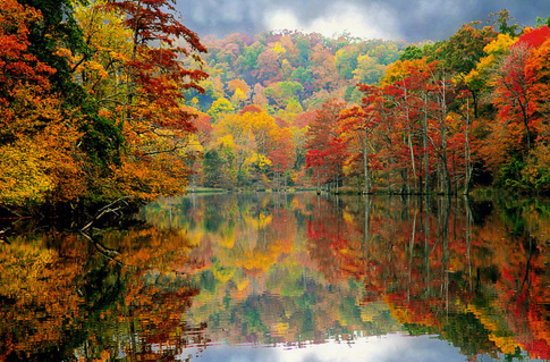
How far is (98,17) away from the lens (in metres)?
18.5

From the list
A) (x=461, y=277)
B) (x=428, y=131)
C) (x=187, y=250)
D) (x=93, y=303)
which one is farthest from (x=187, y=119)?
(x=428, y=131)

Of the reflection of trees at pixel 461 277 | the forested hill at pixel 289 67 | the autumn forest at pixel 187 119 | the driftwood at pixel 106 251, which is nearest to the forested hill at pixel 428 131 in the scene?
the autumn forest at pixel 187 119

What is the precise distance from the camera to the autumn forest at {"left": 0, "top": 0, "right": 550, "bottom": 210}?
37.4 ft

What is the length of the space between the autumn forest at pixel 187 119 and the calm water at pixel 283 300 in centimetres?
393

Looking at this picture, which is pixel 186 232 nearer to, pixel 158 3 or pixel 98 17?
pixel 158 3

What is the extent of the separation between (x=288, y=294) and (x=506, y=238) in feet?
19.7

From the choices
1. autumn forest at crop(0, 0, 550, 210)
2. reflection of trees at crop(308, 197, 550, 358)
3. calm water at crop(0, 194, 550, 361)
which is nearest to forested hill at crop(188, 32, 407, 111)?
autumn forest at crop(0, 0, 550, 210)

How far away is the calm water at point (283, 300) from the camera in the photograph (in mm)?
3705

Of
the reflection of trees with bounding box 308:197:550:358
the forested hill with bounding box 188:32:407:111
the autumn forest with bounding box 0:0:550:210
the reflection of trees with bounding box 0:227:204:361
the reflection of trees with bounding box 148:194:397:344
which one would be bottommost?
the reflection of trees with bounding box 148:194:397:344

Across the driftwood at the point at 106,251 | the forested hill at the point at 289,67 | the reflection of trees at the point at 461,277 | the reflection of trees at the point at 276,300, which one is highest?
the forested hill at the point at 289,67

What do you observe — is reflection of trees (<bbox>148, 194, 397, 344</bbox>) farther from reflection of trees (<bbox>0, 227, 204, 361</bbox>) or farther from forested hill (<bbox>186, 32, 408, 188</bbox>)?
forested hill (<bbox>186, 32, 408, 188</bbox>)

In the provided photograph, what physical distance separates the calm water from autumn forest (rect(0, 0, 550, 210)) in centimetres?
393

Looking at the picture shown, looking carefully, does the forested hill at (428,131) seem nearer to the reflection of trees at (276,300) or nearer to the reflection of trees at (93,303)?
the reflection of trees at (276,300)

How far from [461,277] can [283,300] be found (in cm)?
263
